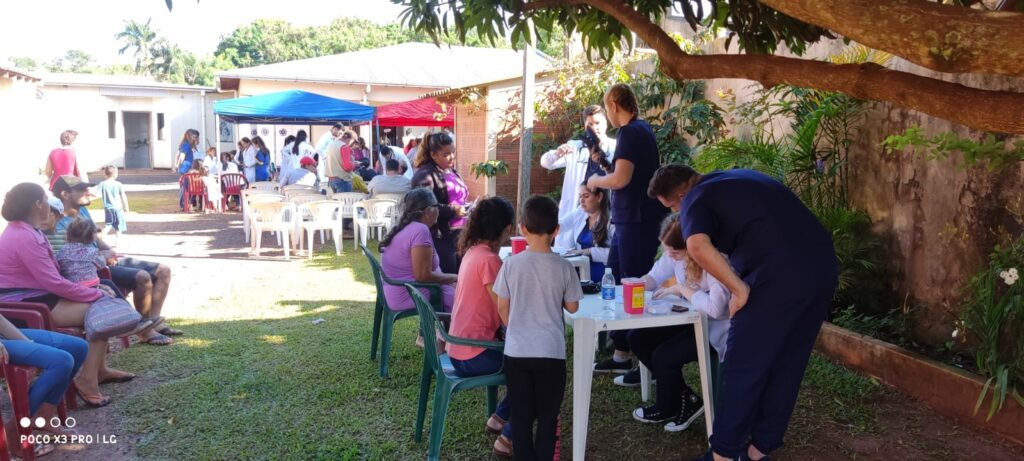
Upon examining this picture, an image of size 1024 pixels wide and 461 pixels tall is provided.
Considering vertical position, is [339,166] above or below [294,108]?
below

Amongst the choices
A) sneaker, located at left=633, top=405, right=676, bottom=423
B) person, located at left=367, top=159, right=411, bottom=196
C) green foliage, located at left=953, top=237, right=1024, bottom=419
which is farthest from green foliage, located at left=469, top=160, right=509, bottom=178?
green foliage, located at left=953, top=237, right=1024, bottom=419

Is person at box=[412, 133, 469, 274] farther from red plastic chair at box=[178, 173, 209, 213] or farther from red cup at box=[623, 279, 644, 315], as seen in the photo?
red plastic chair at box=[178, 173, 209, 213]

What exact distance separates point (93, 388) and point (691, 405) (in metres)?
3.58

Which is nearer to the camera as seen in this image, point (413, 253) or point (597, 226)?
point (413, 253)

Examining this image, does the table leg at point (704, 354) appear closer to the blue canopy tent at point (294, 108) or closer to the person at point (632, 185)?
the person at point (632, 185)

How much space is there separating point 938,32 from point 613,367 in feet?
11.9

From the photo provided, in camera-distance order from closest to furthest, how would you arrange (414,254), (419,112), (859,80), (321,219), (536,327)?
(859,80)
(536,327)
(414,254)
(321,219)
(419,112)

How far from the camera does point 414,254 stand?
5062 mm

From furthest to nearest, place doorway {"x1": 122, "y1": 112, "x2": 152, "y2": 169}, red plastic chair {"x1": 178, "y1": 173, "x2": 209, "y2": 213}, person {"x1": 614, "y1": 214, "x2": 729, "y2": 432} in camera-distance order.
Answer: doorway {"x1": 122, "y1": 112, "x2": 152, "y2": 169} → red plastic chair {"x1": 178, "y1": 173, "x2": 209, "y2": 213} → person {"x1": 614, "y1": 214, "x2": 729, "y2": 432}

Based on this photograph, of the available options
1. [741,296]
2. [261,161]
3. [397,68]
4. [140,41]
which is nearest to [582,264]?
[741,296]

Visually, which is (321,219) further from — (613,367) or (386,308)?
(613,367)

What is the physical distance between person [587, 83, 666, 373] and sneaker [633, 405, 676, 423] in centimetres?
63

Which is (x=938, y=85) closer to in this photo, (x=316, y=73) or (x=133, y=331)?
(x=133, y=331)

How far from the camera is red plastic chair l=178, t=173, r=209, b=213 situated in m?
16.2
